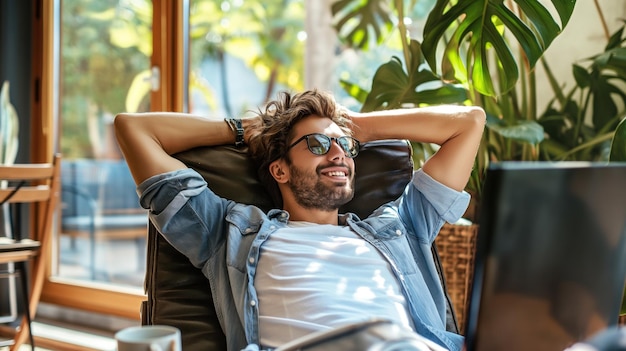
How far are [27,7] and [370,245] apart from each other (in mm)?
3174

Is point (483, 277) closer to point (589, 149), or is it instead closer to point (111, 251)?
point (589, 149)

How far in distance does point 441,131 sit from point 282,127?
1.38ft

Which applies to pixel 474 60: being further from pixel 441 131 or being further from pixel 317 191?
pixel 317 191

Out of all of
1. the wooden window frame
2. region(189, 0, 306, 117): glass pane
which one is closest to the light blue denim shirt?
the wooden window frame

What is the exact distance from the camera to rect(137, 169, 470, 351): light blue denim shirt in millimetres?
1704

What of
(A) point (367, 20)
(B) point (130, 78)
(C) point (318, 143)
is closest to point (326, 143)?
(C) point (318, 143)

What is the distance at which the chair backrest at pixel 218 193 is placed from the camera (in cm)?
175

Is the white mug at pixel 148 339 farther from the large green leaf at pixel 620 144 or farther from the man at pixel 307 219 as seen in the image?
the large green leaf at pixel 620 144

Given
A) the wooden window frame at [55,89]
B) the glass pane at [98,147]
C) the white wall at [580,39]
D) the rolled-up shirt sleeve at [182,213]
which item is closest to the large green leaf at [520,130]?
the white wall at [580,39]

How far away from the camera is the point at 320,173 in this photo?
6.14 ft

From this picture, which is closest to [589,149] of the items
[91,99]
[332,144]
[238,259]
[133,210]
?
[332,144]

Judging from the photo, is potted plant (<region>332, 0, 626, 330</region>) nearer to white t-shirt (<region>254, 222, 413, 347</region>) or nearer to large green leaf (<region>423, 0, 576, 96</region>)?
large green leaf (<region>423, 0, 576, 96</region>)

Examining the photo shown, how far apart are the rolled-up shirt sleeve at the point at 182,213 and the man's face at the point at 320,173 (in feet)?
0.80

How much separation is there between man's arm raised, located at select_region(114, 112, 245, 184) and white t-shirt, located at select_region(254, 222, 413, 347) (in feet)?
1.07
